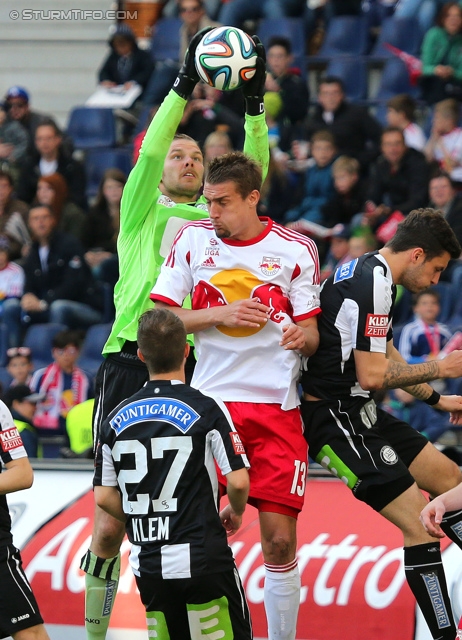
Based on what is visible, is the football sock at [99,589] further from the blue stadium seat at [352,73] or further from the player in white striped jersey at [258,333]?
the blue stadium seat at [352,73]

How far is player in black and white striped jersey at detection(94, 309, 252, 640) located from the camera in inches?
180

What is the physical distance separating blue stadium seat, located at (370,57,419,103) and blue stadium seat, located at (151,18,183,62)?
2.70 metres

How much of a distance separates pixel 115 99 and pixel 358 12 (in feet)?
9.87

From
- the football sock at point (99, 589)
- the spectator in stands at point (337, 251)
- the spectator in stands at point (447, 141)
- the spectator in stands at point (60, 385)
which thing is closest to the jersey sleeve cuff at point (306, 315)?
the football sock at point (99, 589)

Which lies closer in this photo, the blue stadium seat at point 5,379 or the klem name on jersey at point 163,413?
the klem name on jersey at point 163,413

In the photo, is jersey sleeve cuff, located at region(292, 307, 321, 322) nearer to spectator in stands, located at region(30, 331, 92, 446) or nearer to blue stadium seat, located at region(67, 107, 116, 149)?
spectator in stands, located at region(30, 331, 92, 446)

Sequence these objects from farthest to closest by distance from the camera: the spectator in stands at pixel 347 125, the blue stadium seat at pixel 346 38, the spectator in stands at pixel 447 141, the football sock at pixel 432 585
Result: the blue stadium seat at pixel 346 38 < the spectator in stands at pixel 347 125 < the spectator in stands at pixel 447 141 < the football sock at pixel 432 585

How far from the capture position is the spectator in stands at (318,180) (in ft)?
36.6

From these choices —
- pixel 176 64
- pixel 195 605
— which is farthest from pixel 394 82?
pixel 195 605

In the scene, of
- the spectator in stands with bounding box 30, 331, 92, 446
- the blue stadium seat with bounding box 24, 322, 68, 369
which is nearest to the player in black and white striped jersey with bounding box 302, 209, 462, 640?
the spectator in stands with bounding box 30, 331, 92, 446

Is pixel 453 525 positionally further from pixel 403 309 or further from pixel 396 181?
pixel 396 181

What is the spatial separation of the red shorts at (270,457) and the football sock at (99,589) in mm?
874

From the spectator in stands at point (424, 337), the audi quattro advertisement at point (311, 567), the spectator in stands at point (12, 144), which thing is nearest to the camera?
the audi quattro advertisement at point (311, 567)

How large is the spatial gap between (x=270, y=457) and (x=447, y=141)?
6493 mm
